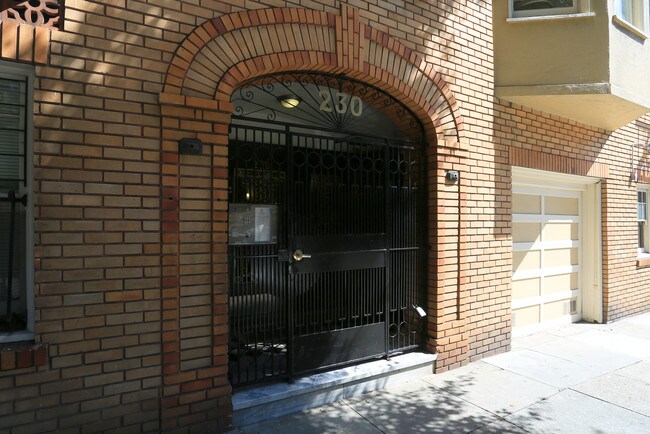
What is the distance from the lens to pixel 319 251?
12.1 ft

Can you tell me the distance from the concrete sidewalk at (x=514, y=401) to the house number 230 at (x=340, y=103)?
2.80m

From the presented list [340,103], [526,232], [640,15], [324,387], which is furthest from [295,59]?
[640,15]

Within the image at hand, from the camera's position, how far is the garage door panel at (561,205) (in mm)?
5863

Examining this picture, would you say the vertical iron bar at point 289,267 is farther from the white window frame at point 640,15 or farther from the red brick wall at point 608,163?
the white window frame at point 640,15

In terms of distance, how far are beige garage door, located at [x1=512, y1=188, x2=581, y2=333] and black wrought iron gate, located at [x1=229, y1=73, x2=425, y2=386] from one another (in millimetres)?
1958

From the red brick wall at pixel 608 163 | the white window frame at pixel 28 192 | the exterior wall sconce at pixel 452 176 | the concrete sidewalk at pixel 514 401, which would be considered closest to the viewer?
the white window frame at pixel 28 192

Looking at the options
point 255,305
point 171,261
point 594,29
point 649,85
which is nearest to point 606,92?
point 594,29

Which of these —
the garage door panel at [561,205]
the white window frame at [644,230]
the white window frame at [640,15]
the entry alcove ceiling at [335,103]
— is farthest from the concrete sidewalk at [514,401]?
the white window frame at [640,15]

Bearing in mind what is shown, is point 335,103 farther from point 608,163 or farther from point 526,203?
point 608,163

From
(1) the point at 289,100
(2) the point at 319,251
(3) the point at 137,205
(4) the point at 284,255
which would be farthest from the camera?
(1) the point at 289,100

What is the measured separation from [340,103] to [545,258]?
399 centimetres

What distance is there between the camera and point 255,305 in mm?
3424

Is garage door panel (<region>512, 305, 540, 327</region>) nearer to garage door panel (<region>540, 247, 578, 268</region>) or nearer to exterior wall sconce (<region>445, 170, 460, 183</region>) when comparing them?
garage door panel (<region>540, 247, 578, 268</region>)

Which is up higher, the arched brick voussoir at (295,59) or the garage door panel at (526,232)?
the arched brick voussoir at (295,59)
